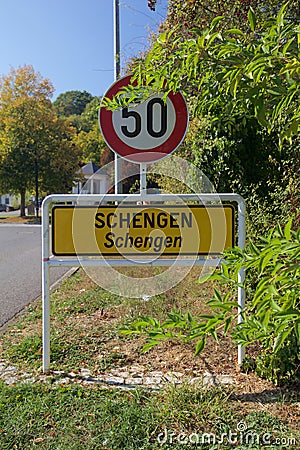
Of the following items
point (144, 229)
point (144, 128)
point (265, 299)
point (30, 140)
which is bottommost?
point (265, 299)

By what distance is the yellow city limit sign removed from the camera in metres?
3.67

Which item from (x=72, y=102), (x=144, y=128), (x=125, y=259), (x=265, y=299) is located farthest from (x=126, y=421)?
(x=72, y=102)

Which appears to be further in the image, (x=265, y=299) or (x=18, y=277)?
(x=18, y=277)

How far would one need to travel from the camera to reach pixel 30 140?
31531 mm

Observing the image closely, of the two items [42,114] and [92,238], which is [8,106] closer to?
[42,114]

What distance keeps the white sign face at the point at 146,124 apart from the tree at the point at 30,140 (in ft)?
93.0

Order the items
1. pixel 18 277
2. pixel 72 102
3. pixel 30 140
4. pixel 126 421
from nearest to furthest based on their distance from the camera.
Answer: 1. pixel 126 421
2. pixel 18 277
3. pixel 30 140
4. pixel 72 102

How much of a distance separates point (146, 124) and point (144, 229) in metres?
0.86

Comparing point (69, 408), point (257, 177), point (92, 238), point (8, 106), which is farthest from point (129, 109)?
point (8, 106)

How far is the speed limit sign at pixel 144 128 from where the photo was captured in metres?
3.66

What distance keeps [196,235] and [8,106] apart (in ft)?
101

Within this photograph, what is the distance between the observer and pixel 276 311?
1.50 meters

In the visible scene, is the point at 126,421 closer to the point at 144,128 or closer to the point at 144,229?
the point at 144,229

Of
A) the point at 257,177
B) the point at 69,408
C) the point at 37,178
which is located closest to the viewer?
the point at 69,408
